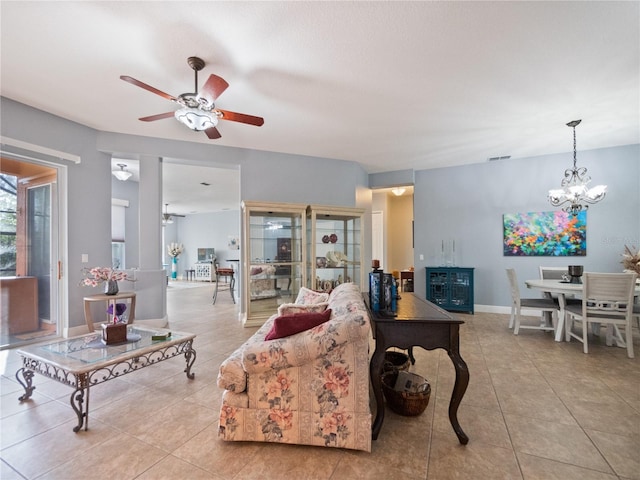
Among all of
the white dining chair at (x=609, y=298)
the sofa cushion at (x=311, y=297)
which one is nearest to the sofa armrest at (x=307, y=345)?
the sofa cushion at (x=311, y=297)

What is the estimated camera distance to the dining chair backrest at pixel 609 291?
3.09m

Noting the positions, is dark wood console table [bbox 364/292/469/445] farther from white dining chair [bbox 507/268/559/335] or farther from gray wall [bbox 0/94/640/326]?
gray wall [bbox 0/94/640/326]

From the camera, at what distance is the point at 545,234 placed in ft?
16.2

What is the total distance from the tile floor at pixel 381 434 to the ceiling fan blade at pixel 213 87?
247 centimetres

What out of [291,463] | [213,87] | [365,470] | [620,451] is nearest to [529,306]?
[620,451]

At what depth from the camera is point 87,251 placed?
157 inches

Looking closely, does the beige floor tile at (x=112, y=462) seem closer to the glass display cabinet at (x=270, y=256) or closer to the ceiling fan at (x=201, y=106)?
the ceiling fan at (x=201, y=106)

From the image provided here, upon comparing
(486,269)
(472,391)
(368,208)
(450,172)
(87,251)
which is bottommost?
(472,391)

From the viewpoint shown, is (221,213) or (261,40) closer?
(261,40)

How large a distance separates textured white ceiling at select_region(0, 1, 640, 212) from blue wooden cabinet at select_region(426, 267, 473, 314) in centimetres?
244

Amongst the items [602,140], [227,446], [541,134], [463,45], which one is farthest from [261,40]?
[602,140]

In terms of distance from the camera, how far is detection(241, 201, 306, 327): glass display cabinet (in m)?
4.41

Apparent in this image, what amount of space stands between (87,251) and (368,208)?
479 centimetres

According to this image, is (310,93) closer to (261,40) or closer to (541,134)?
(261,40)
